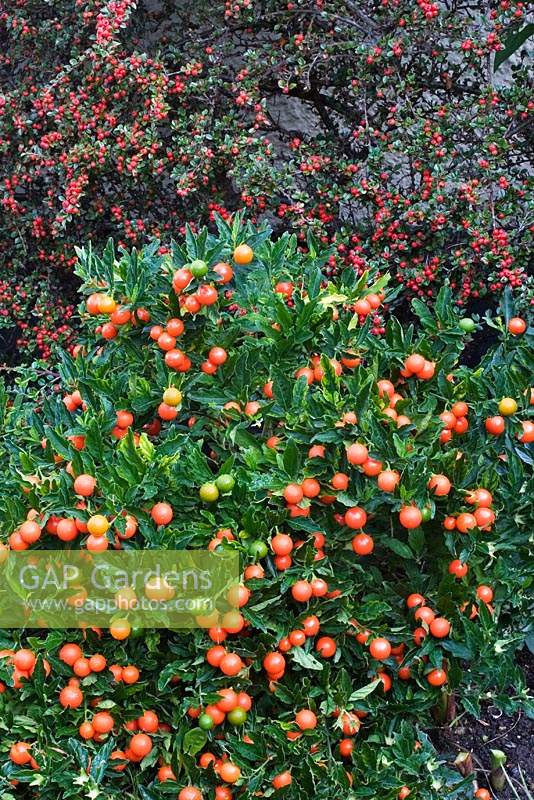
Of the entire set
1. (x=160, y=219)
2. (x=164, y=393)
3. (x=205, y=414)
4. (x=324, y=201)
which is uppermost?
(x=164, y=393)

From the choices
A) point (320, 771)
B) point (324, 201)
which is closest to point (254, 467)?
point (320, 771)

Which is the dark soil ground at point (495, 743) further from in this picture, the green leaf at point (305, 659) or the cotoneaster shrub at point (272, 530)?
the green leaf at point (305, 659)

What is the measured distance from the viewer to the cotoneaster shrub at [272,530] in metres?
1.62

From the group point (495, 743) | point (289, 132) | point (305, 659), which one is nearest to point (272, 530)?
point (305, 659)

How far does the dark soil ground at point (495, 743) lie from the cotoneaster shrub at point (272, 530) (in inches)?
7.7

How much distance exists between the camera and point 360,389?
1714mm

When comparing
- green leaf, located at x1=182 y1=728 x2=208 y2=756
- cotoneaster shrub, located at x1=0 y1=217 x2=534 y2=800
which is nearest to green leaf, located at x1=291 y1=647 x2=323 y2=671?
cotoneaster shrub, located at x1=0 y1=217 x2=534 y2=800

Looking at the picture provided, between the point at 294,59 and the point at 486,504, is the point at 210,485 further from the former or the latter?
the point at 294,59

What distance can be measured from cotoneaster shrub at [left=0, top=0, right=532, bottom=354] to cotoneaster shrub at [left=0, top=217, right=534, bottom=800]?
1286 millimetres

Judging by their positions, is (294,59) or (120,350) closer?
(120,350)

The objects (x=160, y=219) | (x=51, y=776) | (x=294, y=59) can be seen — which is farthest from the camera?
(x=160, y=219)

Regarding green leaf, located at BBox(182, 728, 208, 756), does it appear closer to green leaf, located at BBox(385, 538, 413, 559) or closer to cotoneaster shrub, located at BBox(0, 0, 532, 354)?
green leaf, located at BBox(385, 538, 413, 559)

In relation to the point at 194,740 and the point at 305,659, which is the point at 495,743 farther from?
the point at 194,740

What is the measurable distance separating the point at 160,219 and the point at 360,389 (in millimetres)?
2409
